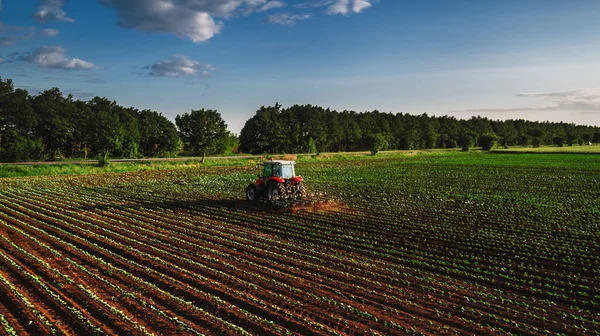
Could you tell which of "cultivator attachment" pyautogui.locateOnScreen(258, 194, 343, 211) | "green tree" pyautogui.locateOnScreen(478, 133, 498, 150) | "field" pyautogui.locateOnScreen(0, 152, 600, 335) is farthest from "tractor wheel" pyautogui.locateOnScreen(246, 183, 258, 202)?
"green tree" pyautogui.locateOnScreen(478, 133, 498, 150)

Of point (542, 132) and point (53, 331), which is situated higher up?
point (542, 132)

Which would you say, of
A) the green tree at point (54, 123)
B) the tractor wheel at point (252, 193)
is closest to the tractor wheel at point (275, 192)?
the tractor wheel at point (252, 193)

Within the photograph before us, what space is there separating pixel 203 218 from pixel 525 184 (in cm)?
2601

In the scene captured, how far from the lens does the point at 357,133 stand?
104062 millimetres

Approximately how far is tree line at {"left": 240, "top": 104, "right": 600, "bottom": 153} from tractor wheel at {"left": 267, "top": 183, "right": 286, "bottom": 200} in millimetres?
62944

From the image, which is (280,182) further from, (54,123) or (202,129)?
(54,123)

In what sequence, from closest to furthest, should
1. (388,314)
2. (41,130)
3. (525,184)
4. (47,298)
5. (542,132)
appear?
1. (388,314)
2. (47,298)
3. (525,184)
4. (41,130)
5. (542,132)

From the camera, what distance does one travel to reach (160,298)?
9086 mm

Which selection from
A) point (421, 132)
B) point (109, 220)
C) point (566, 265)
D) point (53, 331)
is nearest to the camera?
point (53, 331)

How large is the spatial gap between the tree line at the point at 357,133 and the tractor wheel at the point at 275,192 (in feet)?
207

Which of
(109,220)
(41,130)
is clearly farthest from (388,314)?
(41,130)

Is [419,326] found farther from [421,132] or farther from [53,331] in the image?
[421,132]

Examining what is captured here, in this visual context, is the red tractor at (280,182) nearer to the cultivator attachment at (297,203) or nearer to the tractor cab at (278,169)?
the tractor cab at (278,169)

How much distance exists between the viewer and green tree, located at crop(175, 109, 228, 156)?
54.9 metres
